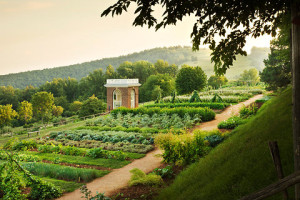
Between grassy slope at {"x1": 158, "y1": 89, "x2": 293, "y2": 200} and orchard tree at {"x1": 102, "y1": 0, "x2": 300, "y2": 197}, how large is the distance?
4.76 ft

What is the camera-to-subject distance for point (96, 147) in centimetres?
1226

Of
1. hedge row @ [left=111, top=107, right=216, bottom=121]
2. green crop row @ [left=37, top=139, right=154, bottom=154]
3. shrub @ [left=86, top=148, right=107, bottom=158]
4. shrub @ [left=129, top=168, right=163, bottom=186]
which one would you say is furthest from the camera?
hedge row @ [left=111, top=107, right=216, bottom=121]

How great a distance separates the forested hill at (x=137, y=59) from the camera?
82875mm

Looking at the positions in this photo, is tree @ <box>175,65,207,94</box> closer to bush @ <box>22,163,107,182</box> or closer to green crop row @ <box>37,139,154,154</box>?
green crop row @ <box>37,139,154,154</box>

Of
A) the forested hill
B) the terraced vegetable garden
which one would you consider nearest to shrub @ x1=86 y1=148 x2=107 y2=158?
the terraced vegetable garden

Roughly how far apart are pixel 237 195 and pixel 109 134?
35.0ft

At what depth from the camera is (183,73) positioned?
3453 cm

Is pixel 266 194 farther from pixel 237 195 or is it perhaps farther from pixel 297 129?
pixel 237 195

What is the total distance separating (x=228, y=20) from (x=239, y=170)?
2.90 meters

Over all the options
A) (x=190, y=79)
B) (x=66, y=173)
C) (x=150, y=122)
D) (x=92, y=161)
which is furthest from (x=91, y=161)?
(x=190, y=79)

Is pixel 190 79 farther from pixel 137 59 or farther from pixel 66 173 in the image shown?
pixel 137 59

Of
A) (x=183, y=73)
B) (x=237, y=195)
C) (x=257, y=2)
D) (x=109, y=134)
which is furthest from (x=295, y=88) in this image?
(x=183, y=73)

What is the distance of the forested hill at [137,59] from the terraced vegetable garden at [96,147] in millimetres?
73132

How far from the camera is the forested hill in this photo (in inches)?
3263
